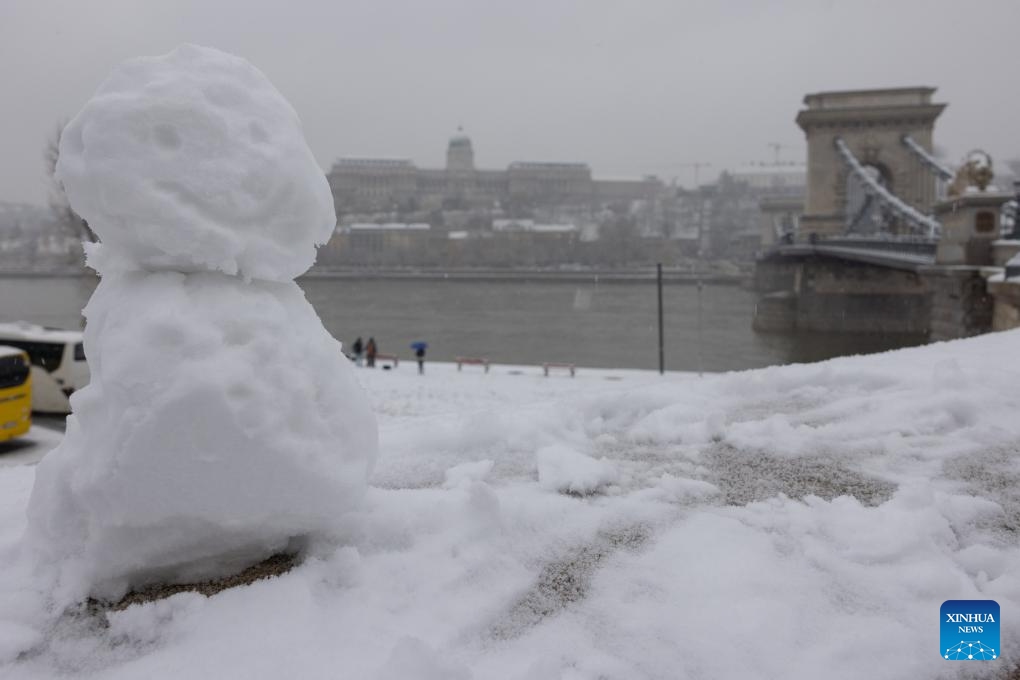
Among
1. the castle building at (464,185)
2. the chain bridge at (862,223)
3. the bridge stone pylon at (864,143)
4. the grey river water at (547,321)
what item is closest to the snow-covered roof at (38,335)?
the grey river water at (547,321)

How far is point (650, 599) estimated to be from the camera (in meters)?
2.26

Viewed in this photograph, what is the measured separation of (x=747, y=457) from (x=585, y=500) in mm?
1063

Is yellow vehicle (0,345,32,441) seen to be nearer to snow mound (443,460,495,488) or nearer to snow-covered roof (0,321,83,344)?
snow-covered roof (0,321,83,344)

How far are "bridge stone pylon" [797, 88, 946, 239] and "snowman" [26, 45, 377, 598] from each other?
34.7 m

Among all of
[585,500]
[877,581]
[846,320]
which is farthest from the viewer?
[846,320]

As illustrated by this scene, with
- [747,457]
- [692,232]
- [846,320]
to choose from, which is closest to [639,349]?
[846,320]

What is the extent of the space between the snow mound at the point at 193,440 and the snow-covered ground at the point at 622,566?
18 centimetres

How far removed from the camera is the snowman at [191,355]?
217 cm

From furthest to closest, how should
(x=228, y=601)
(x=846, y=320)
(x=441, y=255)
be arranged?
(x=441, y=255) → (x=846, y=320) → (x=228, y=601)

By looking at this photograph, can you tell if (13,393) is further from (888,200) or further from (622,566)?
(888,200)

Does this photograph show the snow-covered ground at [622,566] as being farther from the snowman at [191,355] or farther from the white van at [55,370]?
the white van at [55,370]

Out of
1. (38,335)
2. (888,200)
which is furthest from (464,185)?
(38,335)

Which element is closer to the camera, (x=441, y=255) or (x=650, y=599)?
(x=650, y=599)

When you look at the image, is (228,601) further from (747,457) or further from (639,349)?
(639,349)
